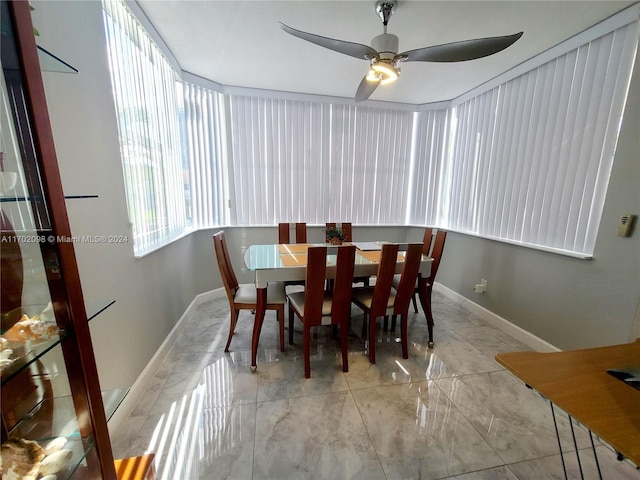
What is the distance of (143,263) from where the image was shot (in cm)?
178

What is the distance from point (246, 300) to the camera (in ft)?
6.82

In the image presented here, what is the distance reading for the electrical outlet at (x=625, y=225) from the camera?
5.47 ft

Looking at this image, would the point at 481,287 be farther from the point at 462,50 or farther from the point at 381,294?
the point at 462,50

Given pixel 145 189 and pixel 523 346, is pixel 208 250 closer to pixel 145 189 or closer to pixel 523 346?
pixel 145 189

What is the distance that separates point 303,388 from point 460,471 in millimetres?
972

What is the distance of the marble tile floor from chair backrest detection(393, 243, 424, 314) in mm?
488

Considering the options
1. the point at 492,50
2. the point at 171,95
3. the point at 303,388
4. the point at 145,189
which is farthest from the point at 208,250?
the point at 492,50

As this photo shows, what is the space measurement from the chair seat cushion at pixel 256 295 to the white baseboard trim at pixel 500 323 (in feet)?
7.45

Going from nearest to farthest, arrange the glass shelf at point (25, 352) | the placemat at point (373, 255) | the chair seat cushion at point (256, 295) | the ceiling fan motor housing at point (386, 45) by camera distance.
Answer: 1. the glass shelf at point (25, 352)
2. the ceiling fan motor housing at point (386, 45)
3. the chair seat cushion at point (256, 295)
4. the placemat at point (373, 255)

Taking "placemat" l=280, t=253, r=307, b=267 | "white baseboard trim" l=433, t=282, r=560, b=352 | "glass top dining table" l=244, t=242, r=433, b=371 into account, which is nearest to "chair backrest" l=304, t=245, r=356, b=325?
"glass top dining table" l=244, t=242, r=433, b=371

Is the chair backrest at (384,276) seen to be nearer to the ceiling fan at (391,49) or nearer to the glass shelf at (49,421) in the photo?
the ceiling fan at (391,49)

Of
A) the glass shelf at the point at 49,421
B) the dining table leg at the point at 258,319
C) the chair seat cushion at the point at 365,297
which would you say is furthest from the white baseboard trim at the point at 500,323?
the glass shelf at the point at 49,421

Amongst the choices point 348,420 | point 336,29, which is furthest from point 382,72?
point 348,420

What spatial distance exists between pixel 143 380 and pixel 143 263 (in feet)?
2.64
